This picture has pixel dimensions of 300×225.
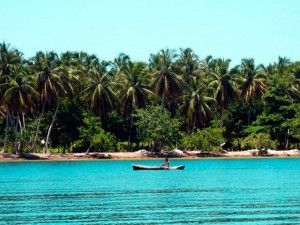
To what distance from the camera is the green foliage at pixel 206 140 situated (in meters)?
101

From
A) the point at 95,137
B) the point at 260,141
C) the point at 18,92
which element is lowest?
the point at 95,137

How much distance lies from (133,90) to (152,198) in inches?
2313

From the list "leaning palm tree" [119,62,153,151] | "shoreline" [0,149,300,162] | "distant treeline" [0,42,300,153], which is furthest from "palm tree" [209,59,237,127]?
"leaning palm tree" [119,62,153,151]

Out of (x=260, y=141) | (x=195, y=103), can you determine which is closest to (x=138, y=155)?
(x=195, y=103)

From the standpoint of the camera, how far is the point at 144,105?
348 feet

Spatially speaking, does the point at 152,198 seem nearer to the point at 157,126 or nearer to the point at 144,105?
the point at 157,126

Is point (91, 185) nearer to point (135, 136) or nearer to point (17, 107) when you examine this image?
point (17, 107)

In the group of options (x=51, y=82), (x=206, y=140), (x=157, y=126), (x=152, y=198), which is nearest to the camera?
(x=152, y=198)

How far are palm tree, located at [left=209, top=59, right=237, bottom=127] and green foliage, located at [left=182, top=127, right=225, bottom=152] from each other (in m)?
5.50

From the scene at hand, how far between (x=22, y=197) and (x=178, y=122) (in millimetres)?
57691

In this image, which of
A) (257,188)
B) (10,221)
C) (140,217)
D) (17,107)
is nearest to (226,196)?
(257,188)

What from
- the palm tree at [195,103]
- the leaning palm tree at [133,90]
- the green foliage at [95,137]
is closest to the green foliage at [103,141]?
the green foliage at [95,137]

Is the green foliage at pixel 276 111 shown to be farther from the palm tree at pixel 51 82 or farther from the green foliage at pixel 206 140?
the palm tree at pixel 51 82

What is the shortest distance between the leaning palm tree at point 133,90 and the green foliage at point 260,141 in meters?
14.7
